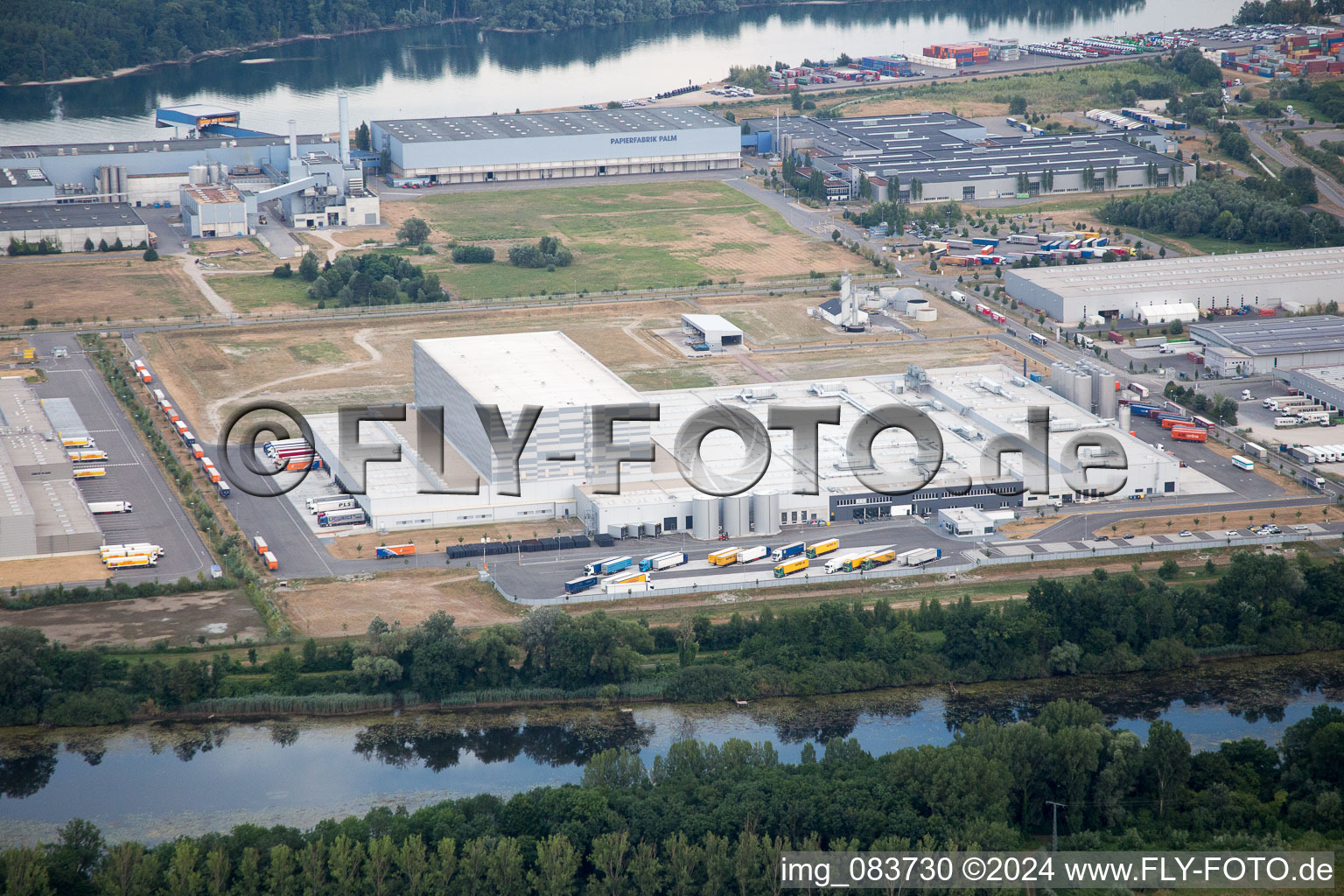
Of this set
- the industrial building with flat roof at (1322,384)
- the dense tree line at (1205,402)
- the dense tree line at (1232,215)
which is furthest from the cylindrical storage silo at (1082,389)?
the dense tree line at (1232,215)

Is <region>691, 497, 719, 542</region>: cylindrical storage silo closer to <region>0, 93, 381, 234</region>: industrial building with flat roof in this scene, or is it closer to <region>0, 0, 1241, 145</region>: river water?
<region>0, 93, 381, 234</region>: industrial building with flat roof

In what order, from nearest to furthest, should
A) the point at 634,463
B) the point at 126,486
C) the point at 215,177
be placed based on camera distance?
the point at 634,463 → the point at 126,486 → the point at 215,177

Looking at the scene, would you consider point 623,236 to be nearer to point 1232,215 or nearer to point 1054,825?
point 1232,215

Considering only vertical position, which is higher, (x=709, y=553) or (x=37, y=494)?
(x=37, y=494)

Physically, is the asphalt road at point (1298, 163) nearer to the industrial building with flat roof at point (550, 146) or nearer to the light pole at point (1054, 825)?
the industrial building with flat roof at point (550, 146)

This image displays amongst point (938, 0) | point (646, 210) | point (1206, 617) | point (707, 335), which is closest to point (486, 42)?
point (938, 0)

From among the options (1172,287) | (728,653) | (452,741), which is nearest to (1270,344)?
(1172,287)

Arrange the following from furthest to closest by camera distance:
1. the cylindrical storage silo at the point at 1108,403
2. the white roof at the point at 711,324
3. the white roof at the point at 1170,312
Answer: the white roof at the point at 1170,312
the white roof at the point at 711,324
the cylindrical storage silo at the point at 1108,403

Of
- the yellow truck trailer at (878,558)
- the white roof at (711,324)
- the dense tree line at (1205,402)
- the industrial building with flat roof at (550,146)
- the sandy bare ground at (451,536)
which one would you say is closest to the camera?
the yellow truck trailer at (878,558)
